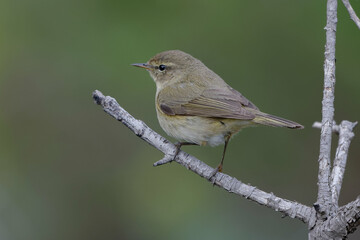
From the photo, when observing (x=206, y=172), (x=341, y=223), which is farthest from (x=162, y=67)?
(x=341, y=223)

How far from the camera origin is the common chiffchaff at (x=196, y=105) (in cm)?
408

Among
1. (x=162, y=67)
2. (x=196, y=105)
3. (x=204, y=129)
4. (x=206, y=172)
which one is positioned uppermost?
(x=162, y=67)

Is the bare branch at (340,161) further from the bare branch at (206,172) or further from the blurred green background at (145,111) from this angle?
the blurred green background at (145,111)

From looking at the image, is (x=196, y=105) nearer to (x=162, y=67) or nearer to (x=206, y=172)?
(x=162, y=67)

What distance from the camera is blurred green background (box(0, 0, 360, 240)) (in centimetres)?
524

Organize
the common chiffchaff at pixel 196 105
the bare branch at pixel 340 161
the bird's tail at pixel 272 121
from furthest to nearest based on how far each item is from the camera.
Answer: the common chiffchaff at pixel 196 105 < the bird's tail at pixel 272 121 < the bare branch at pixel 340 161

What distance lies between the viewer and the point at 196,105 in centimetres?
446

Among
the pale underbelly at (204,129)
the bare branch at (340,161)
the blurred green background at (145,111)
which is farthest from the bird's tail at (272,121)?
the blurred green background at (145,111)

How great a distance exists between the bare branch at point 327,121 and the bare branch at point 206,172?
12 centimetres

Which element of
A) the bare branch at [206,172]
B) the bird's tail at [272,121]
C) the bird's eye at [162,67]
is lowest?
the bare branch at [206,172]

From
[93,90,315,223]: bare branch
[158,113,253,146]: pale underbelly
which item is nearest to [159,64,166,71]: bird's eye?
[158,113,253,146]: pale underbelly

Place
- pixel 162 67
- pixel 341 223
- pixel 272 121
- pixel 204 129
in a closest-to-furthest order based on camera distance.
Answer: pixel 341 223, pixel 272 121, pixel 204 129, pixel 162 67

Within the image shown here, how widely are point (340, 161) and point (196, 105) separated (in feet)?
4.56

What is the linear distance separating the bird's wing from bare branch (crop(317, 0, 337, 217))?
0.90m
